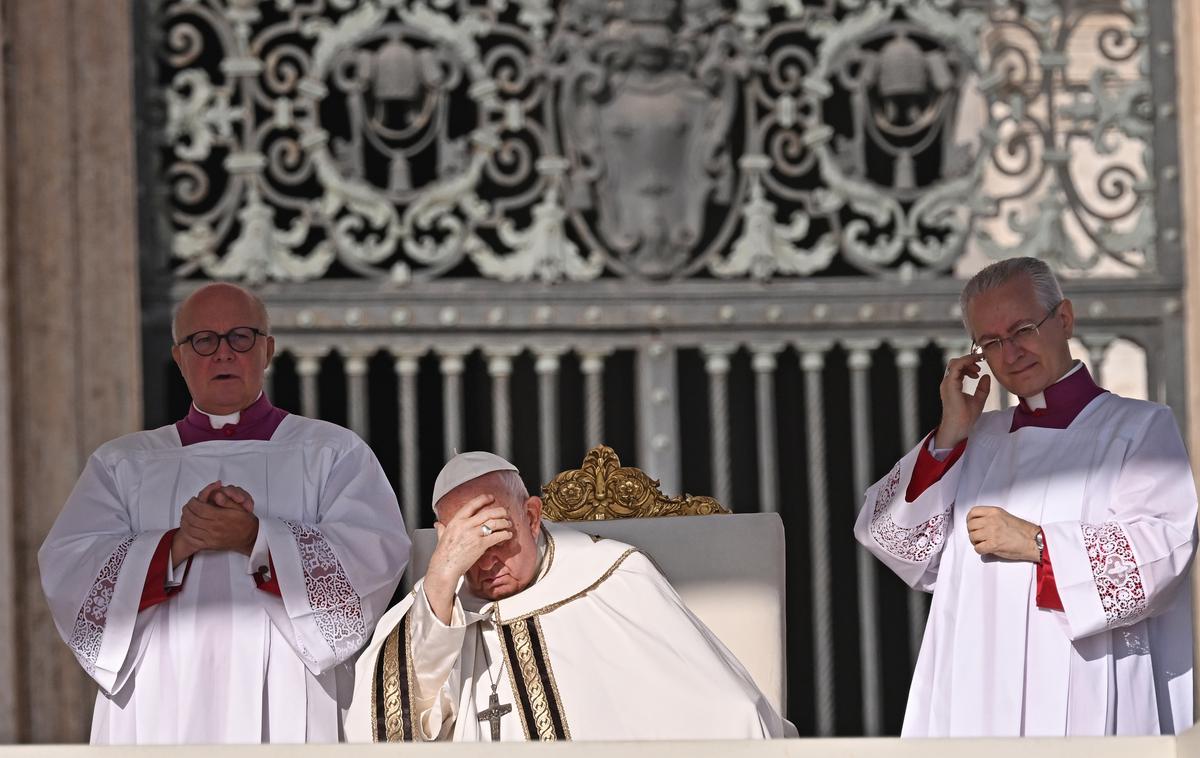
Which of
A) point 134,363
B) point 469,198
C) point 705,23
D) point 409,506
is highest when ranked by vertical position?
point 705,23

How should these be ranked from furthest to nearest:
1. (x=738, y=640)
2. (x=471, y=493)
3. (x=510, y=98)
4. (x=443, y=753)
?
1. (x=510, y=98)
2. (x=738, y=640)
3. (x=471, y=493)
4. (x=443, y=753)

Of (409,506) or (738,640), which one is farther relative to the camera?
(409,506)

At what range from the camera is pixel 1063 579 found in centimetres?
456

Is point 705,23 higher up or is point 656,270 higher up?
point 705,23

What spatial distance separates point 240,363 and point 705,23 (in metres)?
2.65

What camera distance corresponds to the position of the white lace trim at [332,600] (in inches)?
182

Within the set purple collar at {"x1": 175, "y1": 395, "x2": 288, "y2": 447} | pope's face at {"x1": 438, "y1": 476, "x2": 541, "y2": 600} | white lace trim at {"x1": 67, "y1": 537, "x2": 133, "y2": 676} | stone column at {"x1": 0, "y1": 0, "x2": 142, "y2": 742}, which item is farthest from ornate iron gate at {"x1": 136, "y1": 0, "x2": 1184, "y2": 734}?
pope's face at {"x1": 438, "y1": 476, "x2": 541, "y2": 600}

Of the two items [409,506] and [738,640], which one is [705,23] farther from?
[738,640]

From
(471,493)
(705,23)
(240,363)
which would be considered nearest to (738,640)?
(471,493)

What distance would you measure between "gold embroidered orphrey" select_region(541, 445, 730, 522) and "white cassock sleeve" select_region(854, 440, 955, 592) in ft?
1.06

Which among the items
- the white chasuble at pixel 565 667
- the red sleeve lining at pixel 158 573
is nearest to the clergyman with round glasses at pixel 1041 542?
the white chasuble at pixel 565 667

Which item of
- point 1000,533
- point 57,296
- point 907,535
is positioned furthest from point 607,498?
point 57,296

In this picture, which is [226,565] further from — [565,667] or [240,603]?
[565,667]

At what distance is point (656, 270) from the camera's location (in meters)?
6.96
